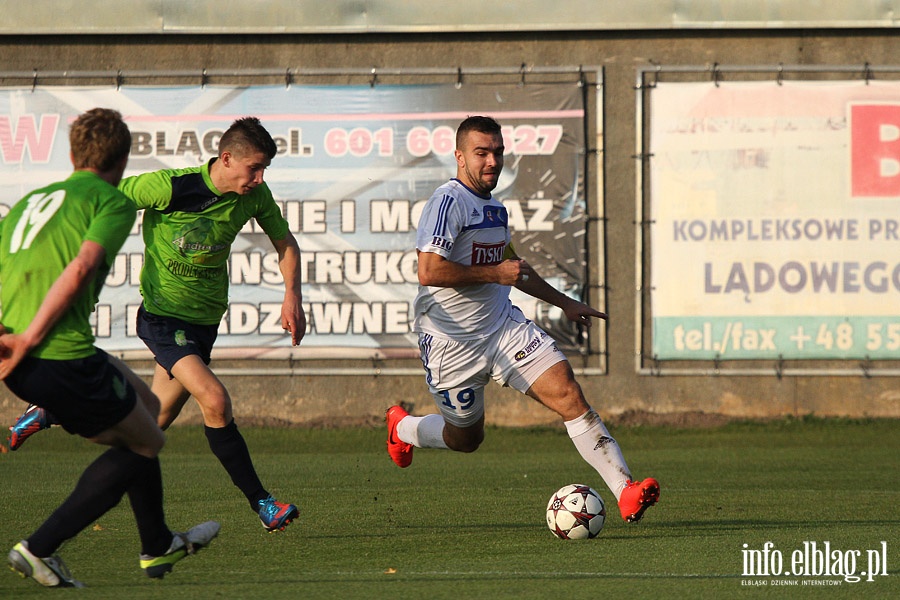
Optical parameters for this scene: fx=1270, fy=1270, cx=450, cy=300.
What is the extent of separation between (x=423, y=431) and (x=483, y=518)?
0.67m

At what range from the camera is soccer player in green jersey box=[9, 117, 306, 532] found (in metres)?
6.76

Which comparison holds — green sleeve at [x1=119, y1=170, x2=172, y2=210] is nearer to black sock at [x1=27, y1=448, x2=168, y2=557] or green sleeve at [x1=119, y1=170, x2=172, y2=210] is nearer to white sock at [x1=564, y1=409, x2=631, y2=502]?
black sock at [x1=27, y1=448, x2=168, y2=557]

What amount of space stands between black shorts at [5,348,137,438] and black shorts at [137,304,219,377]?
1836mm

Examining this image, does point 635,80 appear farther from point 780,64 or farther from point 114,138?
point 114,138

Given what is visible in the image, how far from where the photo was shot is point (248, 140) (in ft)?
22.2

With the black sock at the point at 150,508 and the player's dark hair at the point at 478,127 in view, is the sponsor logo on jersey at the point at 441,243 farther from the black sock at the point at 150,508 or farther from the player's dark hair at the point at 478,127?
the black sock at the point at 150,508

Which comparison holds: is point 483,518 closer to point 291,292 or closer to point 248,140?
point 291,292

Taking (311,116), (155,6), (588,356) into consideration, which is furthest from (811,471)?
(155,6)

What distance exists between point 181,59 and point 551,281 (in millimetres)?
4782

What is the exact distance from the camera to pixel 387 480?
32.5ft

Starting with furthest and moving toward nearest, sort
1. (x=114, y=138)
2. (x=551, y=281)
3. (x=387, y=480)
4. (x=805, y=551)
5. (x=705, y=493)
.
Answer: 1. (x=551, y=281)
2. (x=387, y=480)
3. (x=705, y=493)
4. (x=805, y=551)
5. (x=114, y=138)

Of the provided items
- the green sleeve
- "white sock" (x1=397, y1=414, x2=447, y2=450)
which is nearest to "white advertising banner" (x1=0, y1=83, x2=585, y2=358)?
"white sock" (x1=397, y1=414, x2=447, y2=450)

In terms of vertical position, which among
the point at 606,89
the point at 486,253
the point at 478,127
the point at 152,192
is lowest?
the point at 486,253

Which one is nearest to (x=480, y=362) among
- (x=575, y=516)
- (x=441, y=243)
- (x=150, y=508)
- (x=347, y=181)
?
(x=441, y=243)
